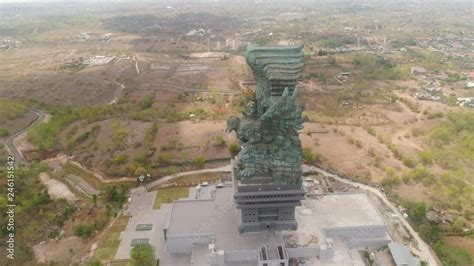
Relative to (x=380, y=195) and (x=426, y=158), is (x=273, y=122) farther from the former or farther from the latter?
(x=426, y=158)

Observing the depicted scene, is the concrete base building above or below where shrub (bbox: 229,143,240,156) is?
below

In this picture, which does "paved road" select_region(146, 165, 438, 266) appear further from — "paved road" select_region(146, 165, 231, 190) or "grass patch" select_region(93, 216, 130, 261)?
"grass patch" select_region(93, 216, 130, 261)

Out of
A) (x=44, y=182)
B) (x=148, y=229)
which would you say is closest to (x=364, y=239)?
(x=148, y=229)

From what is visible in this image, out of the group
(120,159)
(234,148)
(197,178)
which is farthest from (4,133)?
(234,148)

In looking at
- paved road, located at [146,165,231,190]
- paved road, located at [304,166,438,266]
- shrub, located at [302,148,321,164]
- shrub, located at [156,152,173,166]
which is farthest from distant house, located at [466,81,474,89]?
shrub, located at [156,152,173,166]

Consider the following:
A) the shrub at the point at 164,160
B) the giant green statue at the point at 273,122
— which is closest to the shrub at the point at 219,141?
the shrub at the point at 164,160
